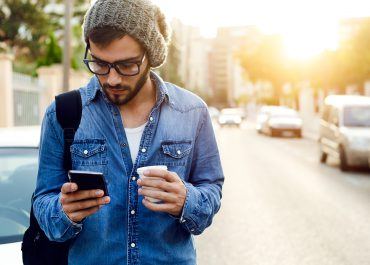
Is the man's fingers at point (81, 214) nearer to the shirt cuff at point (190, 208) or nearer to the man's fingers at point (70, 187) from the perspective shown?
the man's fingers at point (70, 187)

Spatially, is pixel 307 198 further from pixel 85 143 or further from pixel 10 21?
pixel 10 21

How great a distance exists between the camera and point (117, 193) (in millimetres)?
1894

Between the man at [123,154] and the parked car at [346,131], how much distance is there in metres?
11.2

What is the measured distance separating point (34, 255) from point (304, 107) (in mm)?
53637

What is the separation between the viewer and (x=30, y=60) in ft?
125

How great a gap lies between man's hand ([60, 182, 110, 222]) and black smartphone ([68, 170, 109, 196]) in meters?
0.01

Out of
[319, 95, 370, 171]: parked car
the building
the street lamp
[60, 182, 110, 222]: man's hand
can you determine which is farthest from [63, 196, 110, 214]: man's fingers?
the building

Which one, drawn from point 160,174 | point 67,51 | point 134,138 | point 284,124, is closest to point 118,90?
point 134,138

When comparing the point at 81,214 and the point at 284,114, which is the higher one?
the point at 81,214

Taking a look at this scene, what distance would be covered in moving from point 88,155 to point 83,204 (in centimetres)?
22

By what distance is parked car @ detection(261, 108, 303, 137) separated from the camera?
1121 inches

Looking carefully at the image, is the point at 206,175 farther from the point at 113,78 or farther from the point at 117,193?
the point at 113,78

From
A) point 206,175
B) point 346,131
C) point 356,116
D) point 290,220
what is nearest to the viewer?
point 206,175

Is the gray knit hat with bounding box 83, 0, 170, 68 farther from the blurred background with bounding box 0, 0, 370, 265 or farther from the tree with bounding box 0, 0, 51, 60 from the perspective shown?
the tree with bounding box 0, 0, 51, 60
